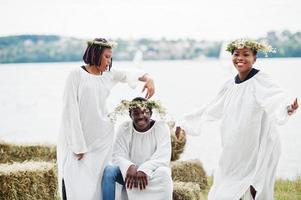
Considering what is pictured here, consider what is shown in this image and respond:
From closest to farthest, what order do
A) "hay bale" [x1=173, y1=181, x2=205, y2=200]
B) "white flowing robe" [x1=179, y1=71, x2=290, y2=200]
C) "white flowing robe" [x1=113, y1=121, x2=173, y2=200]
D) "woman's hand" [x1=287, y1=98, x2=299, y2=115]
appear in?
"woman's hand" [x1=287, y1=98, x2=299, y2=115] → "white flowing robe" [x1=179, y1=71, x2=290, y2=200] → "white flowing robe" [x1=113, y1=121, x2=173, y2=200] → "hay bale" [x1=173, y1=181, x2=205, y2=200]

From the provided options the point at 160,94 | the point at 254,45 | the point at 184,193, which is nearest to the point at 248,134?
the point at 254,45

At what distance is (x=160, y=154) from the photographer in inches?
199

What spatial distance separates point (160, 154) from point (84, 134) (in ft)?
2.09

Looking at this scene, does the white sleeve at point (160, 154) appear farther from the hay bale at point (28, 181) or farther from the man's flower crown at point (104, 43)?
the hay bale at point (28, 181)

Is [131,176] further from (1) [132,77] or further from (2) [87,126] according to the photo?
(1) [132,77]

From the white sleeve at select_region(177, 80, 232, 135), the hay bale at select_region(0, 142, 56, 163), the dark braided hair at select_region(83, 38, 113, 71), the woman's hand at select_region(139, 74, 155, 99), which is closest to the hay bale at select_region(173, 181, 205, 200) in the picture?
the white sleeve at select_region(177, 80, 232, 135)

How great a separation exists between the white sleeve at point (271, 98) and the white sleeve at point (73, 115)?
1.38m

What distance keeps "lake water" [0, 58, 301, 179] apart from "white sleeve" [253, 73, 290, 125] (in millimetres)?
4586

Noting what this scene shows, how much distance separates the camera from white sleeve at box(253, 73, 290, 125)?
176 inches

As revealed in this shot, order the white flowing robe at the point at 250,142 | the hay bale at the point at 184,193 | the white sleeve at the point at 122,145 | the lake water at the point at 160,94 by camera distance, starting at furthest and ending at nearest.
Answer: the lake water at the point at 160,94, the hay bale at the point at 184,193, the white sleeve at the point at 122,145, the white flowing robe at the point at 250,142

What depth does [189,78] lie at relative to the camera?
11.6 metres

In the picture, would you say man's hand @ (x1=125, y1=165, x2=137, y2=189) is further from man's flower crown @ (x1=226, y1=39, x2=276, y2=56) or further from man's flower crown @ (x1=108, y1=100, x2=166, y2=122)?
man's flower crown @ (x1=226, y1=39, x2=276, y2=56)

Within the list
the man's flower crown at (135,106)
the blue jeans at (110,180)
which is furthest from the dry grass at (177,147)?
the blue jeans at (110,180)

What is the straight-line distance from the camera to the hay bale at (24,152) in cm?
700
